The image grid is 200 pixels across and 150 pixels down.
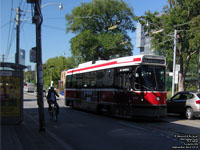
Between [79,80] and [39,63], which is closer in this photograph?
[39,63]

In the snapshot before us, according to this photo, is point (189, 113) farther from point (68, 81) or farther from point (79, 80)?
point (68, 81)

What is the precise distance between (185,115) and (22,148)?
1114 centimetres

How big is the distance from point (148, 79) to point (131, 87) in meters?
0.93

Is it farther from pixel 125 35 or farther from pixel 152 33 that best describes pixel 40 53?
pixel 125 35

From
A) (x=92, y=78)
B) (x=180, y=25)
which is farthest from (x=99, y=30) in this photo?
(x=92, y=78)

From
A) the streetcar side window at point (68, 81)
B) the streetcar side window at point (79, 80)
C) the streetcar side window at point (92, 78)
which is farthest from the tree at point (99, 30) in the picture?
the streetcar side window at point (92, 78)

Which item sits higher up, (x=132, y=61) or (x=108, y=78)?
(x=132, y=61)

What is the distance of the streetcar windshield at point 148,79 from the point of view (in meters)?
13.6

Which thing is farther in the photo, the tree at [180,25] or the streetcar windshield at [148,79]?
the tree at [180,25]

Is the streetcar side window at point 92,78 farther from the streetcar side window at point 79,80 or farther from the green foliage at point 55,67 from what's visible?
the green foliage at point 55,67

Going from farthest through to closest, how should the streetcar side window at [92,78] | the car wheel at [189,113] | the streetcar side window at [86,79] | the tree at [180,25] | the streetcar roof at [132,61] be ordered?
1. the tree at [180,25]
2. the streetcar side window at [86,79]
3. the streetcar side window at [92,78]
4. the car wheel at [189,113]
5. the streetcar roof at [132,61]


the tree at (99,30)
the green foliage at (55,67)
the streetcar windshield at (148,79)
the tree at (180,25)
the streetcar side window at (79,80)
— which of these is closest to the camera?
the streetcar windshield at (148,79)

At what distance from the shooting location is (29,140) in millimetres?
8820

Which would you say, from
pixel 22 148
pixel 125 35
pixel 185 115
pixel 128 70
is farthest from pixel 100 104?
pixel 125 35
